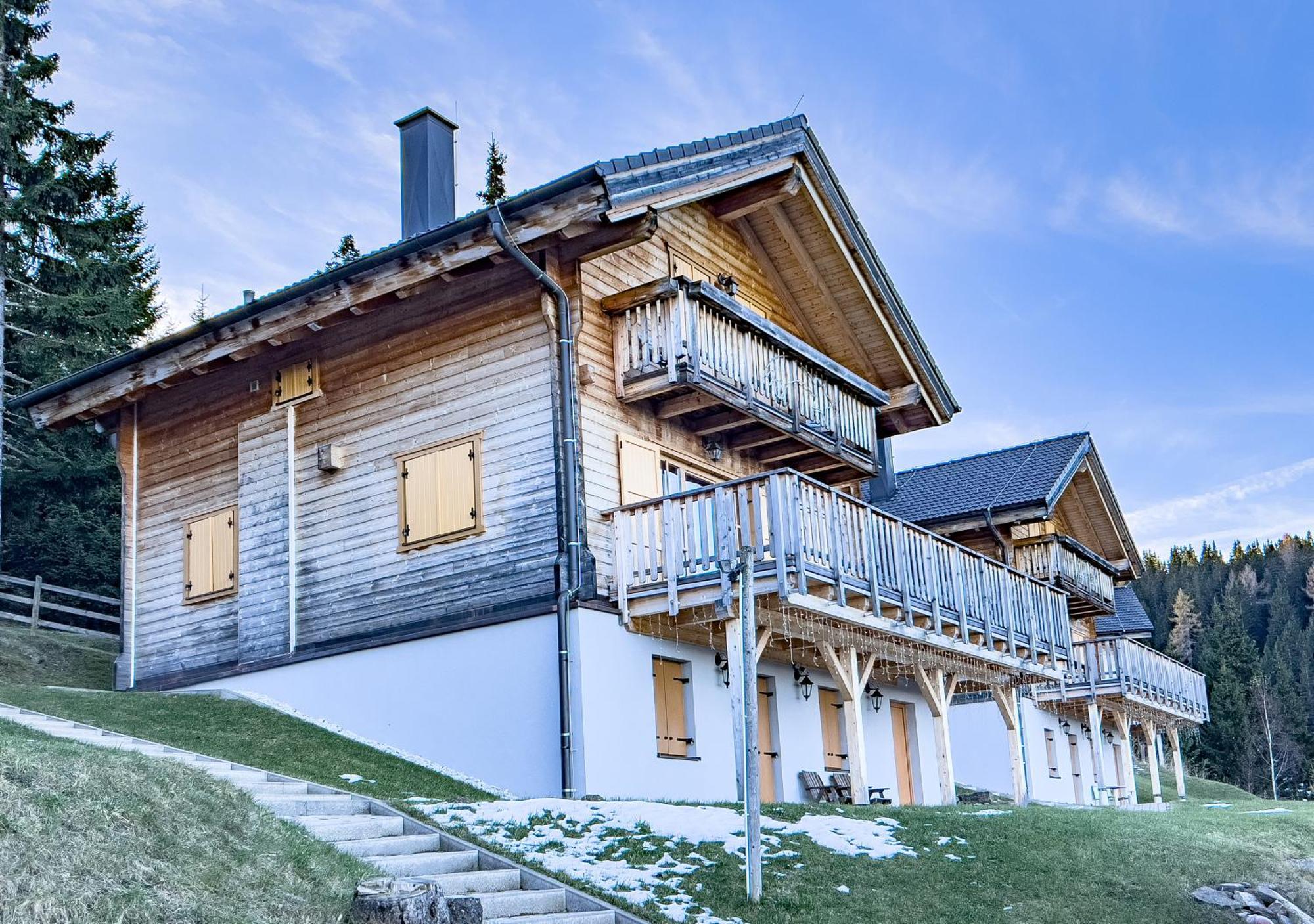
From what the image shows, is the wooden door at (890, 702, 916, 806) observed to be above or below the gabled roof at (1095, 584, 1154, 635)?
below

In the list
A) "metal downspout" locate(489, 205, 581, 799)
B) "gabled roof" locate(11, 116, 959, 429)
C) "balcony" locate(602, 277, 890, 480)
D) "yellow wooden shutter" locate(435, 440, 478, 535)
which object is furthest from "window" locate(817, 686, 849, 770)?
"yellow wooden shutter" locate(435, 440, 478, 535)

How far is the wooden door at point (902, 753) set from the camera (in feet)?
75.1

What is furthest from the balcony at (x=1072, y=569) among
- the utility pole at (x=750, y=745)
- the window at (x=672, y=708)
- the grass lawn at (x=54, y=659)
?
the utility pole at (x=750, y=745)

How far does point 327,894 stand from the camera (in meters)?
9.04

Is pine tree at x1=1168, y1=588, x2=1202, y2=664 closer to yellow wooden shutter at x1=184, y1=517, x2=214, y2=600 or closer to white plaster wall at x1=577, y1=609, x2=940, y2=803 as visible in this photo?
white plaster wall at x1=577, y1=609, x2=940, y2=803

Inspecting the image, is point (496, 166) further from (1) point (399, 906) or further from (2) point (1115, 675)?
(1) point (399, 906)

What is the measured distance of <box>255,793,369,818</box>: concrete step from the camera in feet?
38.1

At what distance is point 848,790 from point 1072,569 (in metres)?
13.8

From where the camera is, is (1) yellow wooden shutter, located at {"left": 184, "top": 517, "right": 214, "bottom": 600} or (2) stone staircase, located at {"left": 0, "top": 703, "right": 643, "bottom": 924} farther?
(1) yellow wooden shutter, located at {"left": 184, "top": 517, "right": 214, "bottom": 600}

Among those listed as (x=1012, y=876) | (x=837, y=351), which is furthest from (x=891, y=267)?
(x=1012, y=876)

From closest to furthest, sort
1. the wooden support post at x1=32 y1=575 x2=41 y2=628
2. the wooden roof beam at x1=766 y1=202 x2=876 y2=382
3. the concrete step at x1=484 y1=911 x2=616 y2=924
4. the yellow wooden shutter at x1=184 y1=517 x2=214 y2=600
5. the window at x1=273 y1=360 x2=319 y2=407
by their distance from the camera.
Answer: the concrete step at x1=484 y1=911 x2=616 y2=924
the window at x1=273 y1=360 x2=319 y2=407
the yellow wooden shutter at x1=184 y1=517 x2=214 y2=600
the wooden roof beam at x1=766 y1=202 x2=876 y2=382
the wooden support post at x1=32 y1=575 x2=41 y2=628

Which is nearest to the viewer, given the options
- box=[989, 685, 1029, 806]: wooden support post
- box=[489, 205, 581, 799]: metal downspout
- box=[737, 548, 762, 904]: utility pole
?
box=[737, 548, 762, 904]: utility pole

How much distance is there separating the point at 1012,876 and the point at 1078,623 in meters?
26.7

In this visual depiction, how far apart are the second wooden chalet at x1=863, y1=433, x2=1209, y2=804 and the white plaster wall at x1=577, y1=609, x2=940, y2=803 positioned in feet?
32.0
